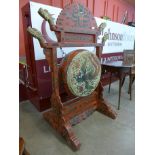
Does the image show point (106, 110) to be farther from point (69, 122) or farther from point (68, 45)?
point (68, 45)

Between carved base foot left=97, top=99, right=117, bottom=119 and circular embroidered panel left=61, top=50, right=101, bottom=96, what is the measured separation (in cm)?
44

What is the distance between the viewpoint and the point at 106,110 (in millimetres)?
2031

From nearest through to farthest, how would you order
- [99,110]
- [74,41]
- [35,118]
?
1. [74,41]
2. [35,118]
3. [99,110]

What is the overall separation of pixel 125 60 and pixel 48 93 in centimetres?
150

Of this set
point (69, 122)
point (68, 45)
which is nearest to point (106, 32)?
→ point (68, 45)

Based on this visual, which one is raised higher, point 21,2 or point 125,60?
point 21,2

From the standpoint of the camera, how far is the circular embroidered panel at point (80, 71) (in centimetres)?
152

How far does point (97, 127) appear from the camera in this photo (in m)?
1.78

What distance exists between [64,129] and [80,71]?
2.23 ft

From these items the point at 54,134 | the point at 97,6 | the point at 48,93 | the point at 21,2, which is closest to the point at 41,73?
the point at 48,93

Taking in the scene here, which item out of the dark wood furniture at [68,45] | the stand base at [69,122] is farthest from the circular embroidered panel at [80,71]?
the stand base at [69,122]

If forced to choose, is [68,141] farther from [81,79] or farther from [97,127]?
[81,79]

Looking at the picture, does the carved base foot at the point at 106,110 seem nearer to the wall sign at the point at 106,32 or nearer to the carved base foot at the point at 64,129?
the carved base foot at the point at 64,129

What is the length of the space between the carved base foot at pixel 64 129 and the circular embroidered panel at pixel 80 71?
14.6 inches
